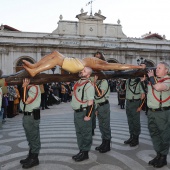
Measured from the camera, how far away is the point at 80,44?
2800 cm

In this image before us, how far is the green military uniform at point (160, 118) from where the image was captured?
4.16 metres

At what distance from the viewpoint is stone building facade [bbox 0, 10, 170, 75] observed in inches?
1031

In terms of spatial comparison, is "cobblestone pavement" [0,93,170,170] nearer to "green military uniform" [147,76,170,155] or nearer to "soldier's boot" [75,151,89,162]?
"soldier's boot" [75,151,89,162]

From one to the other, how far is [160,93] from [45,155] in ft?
8.51

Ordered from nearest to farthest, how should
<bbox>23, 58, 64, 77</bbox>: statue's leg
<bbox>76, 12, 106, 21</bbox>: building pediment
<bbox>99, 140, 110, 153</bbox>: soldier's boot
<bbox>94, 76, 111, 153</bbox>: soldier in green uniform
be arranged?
<bbox>23, 58, 64, 77</bbox>: statue's leg → <bbox>99, 140, 110, 153</bbox>: soldier's boot → <bbox>94, 76, 111, 153</bbox>: soldier in green uniform → <bbox>76, 12, 106, 21</bbox>: building pediment

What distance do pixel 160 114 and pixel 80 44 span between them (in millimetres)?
24532

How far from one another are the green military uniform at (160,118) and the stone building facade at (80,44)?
22169 mm

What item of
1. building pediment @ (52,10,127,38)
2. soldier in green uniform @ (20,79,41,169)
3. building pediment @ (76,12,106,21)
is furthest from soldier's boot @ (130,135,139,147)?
building pediment @ (76,12,106,21)

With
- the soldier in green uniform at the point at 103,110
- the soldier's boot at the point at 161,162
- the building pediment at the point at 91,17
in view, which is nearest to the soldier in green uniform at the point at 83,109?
the soldier in green uniform at the point at 103,110

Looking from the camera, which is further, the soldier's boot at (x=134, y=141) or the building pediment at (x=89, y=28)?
the building pediment at (x=89, y=28)

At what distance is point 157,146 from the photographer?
13.9 feet

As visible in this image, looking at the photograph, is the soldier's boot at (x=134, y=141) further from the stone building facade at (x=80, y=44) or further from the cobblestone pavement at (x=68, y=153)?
the stone building facade at (x=80, y=44)

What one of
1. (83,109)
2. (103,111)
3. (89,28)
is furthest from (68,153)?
(89,28)

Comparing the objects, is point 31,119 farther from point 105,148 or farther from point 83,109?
point 105,148
